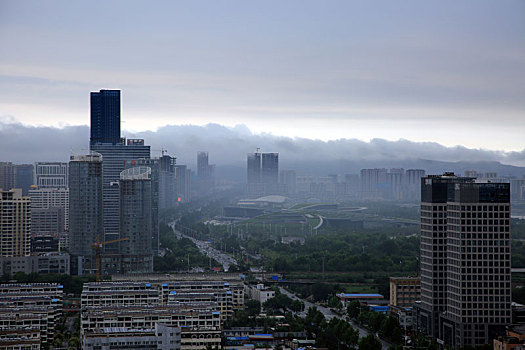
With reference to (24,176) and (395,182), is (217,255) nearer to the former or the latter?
(24,176)

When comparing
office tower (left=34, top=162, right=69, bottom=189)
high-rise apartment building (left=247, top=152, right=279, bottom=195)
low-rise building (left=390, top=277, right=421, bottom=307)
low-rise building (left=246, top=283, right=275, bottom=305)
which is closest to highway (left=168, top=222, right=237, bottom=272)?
low-rise building (left=246, top=283, right=275, bottom=305)

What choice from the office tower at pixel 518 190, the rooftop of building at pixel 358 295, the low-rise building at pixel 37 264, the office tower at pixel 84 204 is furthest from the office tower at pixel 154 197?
the office tower at pixel 518 190

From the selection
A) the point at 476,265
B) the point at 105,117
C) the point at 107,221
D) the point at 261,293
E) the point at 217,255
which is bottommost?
the point at 217,255

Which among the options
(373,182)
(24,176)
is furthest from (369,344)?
(373,182)

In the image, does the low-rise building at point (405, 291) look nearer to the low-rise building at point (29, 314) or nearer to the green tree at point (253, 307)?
the green tree at point (253, 307)

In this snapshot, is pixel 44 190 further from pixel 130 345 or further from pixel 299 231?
pixel 130 345

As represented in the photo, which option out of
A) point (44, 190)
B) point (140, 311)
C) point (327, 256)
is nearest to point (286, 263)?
point (327, 256)

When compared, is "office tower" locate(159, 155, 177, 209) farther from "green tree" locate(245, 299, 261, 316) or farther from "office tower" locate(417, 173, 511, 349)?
"office tower" locate(417, 173, 511, 349)
